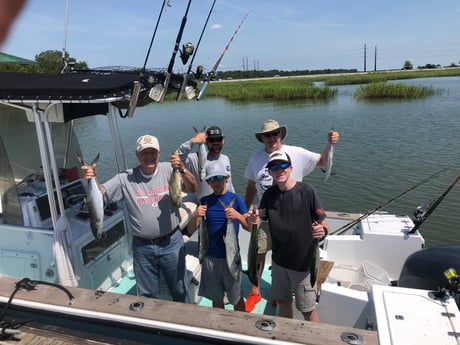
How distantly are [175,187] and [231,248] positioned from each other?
730mm

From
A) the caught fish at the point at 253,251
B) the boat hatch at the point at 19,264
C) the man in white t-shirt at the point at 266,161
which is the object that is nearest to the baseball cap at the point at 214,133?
the man in white t-shirt at the point at 266,161

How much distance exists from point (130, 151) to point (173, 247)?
12218 mm

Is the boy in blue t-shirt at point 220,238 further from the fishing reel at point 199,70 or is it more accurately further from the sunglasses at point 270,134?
the fishing reel at point 199,70

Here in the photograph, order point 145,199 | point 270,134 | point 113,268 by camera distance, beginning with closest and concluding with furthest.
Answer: point 145,199, point 270,134, point 113,268

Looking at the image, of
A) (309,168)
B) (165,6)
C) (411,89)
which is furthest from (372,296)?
(411,89)

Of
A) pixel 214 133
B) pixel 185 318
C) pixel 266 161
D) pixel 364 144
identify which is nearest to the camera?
pixel 185 318

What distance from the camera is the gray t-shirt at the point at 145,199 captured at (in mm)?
3242

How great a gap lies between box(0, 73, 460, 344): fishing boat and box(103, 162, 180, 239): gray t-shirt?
632mm

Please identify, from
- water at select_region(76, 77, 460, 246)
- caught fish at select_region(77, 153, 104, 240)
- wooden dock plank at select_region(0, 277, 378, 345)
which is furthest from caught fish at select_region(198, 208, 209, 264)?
water at select_region(76, 77, 460, 246)

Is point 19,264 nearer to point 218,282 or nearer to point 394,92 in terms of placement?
point 218,282

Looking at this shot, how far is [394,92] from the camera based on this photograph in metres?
29.1

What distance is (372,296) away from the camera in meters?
2.54

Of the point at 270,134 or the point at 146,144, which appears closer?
the point at 146,144

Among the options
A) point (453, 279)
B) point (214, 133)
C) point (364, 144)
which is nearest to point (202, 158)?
point (214, 133)
